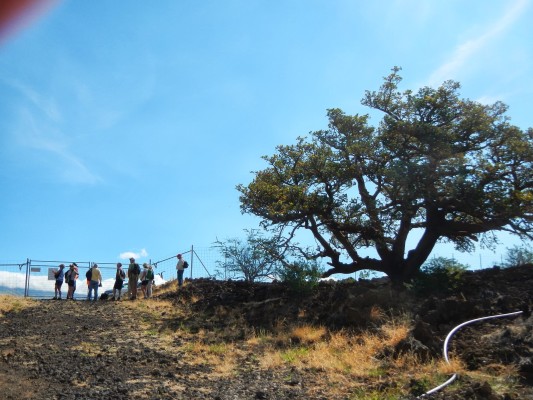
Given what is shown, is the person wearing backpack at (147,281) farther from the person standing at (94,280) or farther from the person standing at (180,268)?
the person standing at (94,280)

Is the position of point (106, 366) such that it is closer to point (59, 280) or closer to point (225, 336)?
point (225, 336)

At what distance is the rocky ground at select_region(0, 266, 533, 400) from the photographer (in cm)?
882

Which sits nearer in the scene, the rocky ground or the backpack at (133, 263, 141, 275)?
the rocky ground

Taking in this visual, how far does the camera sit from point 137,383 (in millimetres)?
9383

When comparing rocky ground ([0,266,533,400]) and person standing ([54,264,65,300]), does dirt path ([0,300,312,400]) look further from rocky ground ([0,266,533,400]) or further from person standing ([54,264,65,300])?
person standing ([54,264,65,300])

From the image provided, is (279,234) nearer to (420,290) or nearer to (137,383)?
(420,290)

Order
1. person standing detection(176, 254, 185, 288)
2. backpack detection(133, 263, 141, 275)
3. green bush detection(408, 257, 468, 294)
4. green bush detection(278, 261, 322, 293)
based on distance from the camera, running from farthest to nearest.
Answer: person standing detection(176, 254, 185, 288) → backpack detection(133, 263, 141, 275) → green bush detection(278, 261, 322, 293) → green bush detection(408, 257, 468, 294)

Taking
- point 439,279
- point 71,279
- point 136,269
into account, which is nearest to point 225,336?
point 439,279

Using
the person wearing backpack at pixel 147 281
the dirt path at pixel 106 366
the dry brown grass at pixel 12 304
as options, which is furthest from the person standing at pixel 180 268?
the dirt path at pixel 106 366

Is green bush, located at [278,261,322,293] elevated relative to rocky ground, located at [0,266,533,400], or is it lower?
elevated

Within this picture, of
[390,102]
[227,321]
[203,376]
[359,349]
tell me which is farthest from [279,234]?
[203,376]

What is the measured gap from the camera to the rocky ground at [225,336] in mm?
8820

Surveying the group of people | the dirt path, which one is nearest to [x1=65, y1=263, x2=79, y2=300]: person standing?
the group of people

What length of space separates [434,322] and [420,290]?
10.8 ft
